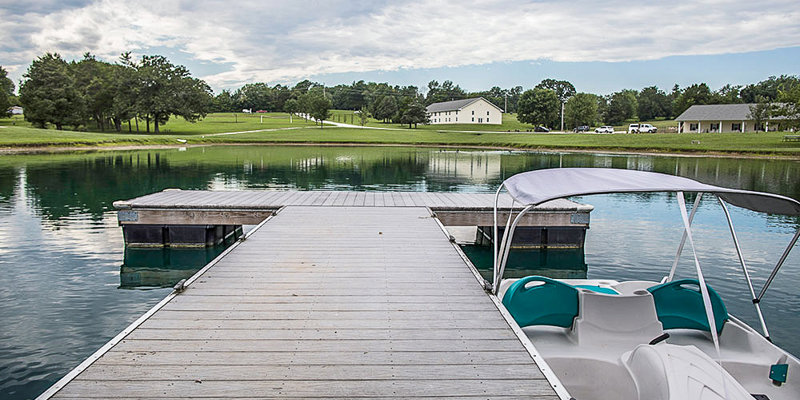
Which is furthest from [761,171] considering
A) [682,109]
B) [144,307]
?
[682,109]

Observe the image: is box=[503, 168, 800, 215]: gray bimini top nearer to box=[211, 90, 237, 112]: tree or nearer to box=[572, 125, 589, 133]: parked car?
box=[572, 125, 589, 133]: parked car

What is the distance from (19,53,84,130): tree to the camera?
6581cm

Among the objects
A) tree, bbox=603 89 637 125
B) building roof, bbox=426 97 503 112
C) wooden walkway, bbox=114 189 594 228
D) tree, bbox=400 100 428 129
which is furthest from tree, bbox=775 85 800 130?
wooden walkway, bbox=114 189 594 228

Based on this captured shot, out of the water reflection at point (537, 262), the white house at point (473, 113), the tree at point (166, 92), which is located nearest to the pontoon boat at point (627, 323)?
the water reflection at point (537, 262)

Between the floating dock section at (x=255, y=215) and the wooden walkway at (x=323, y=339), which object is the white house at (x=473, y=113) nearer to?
the floating dock section at (x=255, y=215)

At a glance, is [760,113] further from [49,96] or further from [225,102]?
[225,102]

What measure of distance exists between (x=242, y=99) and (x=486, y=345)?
137532mm

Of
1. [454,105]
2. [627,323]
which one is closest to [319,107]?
[454,105]

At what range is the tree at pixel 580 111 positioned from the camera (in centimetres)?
8938

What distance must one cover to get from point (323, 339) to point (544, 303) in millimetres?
2515

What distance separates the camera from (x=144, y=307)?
855cm

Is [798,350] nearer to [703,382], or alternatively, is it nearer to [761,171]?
[703,382]

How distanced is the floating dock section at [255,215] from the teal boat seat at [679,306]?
19.7ft

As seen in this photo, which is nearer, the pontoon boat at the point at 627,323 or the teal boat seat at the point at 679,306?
the pontoon boat at the point at 627,323
